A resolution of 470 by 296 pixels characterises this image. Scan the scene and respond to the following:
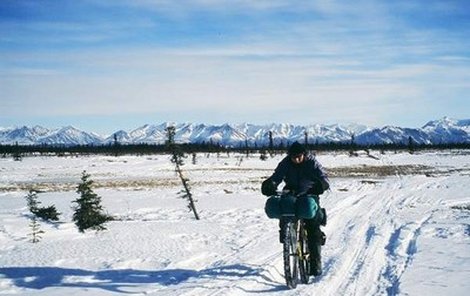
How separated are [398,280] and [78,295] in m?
5.06

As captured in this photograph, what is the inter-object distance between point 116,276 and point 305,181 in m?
3.92

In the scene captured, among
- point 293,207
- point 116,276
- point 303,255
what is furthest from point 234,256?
point 293,207

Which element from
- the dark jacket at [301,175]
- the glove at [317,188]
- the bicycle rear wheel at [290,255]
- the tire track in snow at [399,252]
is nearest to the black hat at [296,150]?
the dark jacket at [301,175]

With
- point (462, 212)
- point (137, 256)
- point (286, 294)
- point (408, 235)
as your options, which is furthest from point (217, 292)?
point (462, 212)

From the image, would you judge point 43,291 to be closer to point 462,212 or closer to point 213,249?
point 213,249

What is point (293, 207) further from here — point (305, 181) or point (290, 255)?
point (290, 255)

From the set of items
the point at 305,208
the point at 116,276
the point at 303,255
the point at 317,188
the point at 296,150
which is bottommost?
the point at 116,276

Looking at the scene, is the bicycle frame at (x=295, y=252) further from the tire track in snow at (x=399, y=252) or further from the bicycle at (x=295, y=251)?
the tire track in snow at (x=399, y=252)

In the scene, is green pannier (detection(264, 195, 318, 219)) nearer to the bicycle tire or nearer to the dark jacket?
the dark jacket

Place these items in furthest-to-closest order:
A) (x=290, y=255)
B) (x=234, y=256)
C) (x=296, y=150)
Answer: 1. (x=234, y=256)
2. (x=296, y=150)
3. (x=290, y=255)

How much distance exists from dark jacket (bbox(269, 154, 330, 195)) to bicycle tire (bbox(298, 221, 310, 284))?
0.60m

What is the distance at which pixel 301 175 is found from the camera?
27.4ft

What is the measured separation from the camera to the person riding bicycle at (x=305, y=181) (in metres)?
8.21

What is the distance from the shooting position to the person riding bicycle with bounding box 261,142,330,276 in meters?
8.21
